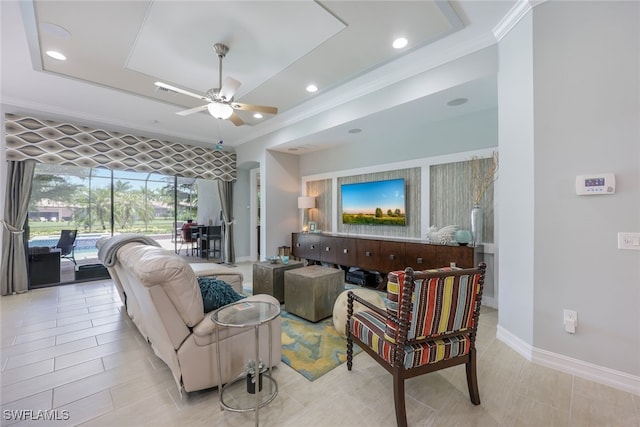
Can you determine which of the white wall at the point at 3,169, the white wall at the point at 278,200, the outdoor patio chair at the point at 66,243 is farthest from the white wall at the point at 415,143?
the white wall at the point at 3,169

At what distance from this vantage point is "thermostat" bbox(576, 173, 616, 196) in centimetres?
199

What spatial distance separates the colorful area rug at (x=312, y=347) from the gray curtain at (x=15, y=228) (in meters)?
4.49

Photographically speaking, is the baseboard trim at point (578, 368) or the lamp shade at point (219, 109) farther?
the lamp shade at point (219, 109)

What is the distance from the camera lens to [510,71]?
2545mm

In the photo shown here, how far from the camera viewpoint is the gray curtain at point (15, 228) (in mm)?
4227

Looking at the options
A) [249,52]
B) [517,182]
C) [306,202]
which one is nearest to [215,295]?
[249,52]

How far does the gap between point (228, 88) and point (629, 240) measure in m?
3.65

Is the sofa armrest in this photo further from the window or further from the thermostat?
the window

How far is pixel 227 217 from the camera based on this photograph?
21.9 feet

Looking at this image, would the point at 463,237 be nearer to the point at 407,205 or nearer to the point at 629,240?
the point at 407,205

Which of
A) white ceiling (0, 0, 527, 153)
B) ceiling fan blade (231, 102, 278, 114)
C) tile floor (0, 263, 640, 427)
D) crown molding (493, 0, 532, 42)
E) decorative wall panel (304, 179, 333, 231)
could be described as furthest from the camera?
decorative wall panel (304, 179, 333, 231)

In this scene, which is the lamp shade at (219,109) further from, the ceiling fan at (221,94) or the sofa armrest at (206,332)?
the sofa armrest at (206,332)

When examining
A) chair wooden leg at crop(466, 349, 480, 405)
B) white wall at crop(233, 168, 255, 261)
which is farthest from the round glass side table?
white wall at crop(233, 168, 255, 261)

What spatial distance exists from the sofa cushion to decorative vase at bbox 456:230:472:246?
3.11 m
